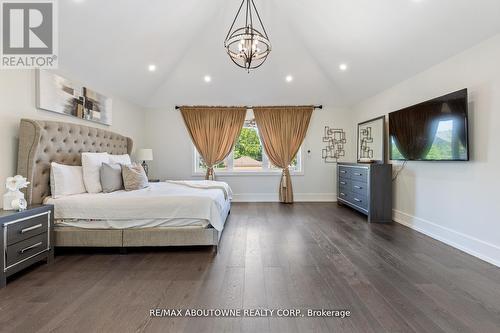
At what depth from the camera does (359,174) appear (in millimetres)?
4672

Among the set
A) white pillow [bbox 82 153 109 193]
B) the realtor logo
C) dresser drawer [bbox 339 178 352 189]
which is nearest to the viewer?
the realtor logo

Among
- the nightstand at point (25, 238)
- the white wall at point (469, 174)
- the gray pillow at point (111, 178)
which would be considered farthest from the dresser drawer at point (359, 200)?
the nightstand at point (25, 238)

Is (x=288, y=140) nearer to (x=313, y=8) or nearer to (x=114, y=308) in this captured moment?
(x=313, y=8)

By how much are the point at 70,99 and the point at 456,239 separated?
207 inches

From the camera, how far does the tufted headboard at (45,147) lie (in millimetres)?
2701

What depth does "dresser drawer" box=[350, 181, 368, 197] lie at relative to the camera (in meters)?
4.43

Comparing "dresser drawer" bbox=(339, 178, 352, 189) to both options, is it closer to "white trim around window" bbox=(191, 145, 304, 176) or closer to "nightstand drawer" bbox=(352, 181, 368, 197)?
"nightstand drawer" bbox=(352, 181, 368, 197)

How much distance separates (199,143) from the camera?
5.97 m

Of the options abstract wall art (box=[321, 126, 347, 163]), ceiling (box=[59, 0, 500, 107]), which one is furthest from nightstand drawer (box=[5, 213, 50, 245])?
abstract wall art (box=[321, 126, 347, 163])

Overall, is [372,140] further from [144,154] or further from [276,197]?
[144,154]

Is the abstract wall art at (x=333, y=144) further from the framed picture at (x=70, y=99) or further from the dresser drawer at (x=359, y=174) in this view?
the framed picture at (x=70, y=99)

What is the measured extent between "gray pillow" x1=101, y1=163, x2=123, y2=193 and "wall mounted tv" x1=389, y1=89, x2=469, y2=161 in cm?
416

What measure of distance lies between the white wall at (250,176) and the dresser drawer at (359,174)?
1203 mm

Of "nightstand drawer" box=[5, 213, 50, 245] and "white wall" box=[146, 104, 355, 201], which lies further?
"white wall" box=[146, 104, 355, 201]
